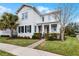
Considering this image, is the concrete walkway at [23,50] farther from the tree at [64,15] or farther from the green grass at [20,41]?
the tree at [64,15]

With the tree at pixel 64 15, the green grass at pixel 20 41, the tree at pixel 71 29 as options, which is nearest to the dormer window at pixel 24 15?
the green grass at pixel 20 41

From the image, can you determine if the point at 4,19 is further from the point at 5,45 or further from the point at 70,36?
the point at 70,36

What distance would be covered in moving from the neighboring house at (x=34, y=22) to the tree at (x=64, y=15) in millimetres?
61

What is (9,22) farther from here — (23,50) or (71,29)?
(71,29)

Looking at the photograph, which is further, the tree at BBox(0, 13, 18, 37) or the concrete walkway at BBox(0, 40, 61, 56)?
the tree at BBox(0, 13, 18, 37)

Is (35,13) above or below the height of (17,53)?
above

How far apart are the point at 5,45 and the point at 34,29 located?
55cm

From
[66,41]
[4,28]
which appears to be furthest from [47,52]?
[4,28]

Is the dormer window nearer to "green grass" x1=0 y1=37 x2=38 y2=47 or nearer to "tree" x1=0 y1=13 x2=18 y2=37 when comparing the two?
"tree" x1=0 y1=13 x2=18 y2=37

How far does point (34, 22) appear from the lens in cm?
729

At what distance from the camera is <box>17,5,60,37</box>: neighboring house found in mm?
7195

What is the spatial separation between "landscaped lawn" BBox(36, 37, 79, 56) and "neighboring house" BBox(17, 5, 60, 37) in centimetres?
21

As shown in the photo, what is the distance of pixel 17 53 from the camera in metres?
7.14

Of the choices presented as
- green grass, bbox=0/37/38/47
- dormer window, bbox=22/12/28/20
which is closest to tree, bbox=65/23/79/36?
green grass, bbox=0/37/38/47
